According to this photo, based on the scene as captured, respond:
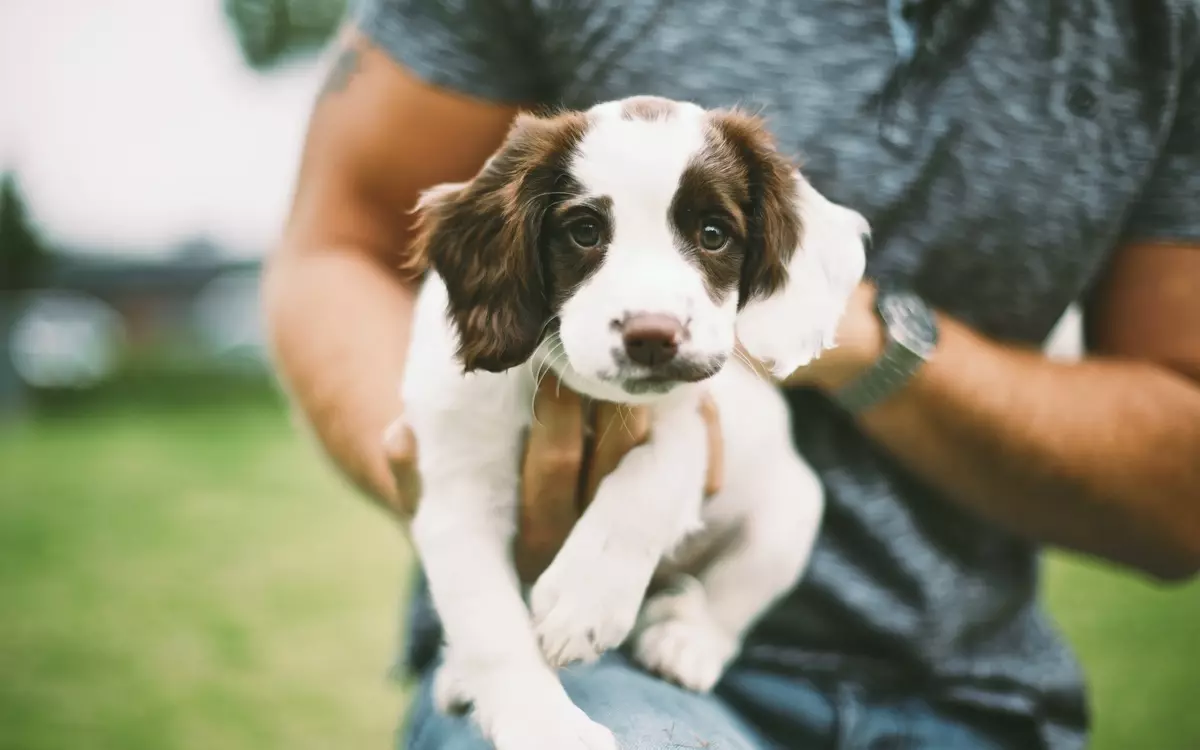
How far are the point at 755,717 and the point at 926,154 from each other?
0.77 m

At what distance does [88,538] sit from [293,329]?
147 inches

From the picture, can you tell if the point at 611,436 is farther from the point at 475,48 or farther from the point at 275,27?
the point at 275,27

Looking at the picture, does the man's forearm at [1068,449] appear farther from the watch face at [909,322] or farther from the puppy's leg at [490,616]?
the puppy's leg at [490,616]

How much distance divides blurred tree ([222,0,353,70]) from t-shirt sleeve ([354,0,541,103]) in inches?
5.5

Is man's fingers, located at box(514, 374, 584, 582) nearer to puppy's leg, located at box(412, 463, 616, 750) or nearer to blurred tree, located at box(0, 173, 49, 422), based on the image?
puppy's leg, located at box(412, 463, 616, 750)

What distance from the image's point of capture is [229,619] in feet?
11.8

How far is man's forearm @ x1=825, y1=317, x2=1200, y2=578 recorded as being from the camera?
1348 millimetres

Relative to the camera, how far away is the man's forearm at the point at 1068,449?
53.1 inches

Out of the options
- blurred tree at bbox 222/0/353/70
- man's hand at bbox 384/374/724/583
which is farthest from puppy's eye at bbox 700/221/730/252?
Answer: blurred tree at bbox 222/0/353/70

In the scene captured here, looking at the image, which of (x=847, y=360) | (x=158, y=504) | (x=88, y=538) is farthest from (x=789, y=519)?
(x=158, y=504)

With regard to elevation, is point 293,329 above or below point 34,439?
above

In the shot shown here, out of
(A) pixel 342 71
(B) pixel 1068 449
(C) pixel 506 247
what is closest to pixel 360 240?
(A) pixel 342 71

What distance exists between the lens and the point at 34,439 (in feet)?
21.5

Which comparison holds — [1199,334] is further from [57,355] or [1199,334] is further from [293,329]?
[57,355]
